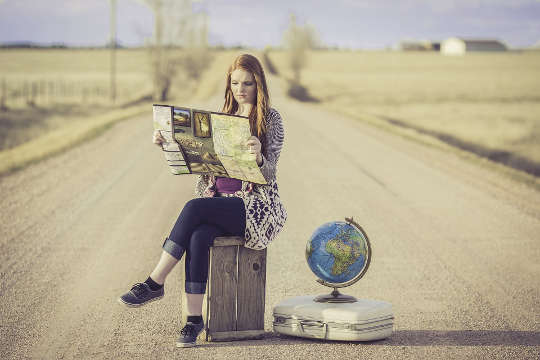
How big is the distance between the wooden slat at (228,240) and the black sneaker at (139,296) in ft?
1.67

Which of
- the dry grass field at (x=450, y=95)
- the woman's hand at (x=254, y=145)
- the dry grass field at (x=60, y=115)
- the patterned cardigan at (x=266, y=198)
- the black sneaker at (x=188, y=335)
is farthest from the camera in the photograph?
the dry grass field at (x=450, y=95)

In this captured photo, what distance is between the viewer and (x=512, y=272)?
6.92m

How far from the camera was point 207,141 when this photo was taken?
178 inches

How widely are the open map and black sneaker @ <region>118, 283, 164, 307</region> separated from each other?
826 mm

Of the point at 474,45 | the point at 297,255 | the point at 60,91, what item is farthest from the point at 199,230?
the point at 474,45

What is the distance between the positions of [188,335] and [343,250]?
1.12 meters

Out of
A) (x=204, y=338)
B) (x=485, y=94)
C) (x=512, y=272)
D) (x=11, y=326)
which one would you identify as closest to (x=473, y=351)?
(x=204, y=338)

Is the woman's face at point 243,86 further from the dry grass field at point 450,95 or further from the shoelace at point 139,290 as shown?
the dry grass field at point 450,95

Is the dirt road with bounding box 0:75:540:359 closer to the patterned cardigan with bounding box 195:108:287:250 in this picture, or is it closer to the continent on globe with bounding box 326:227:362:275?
the continent on globe with bounding box 326:227:362:275

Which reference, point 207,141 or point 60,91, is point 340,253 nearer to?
point 207,141

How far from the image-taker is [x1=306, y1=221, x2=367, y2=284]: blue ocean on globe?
4570 mm

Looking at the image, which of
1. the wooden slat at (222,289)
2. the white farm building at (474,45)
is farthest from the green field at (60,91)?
the white farm building at (474,45)

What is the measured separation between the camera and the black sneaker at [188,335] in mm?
4477

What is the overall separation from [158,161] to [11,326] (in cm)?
956
